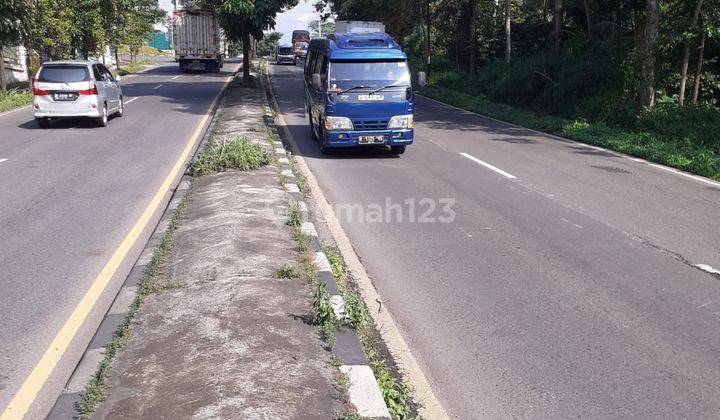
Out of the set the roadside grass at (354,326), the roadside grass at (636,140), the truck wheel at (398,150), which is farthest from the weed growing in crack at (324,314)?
the roadside grass at (636,140)

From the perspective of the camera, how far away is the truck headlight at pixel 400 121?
523 inches

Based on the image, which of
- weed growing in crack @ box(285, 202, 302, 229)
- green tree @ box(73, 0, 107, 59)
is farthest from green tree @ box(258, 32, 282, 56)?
weed growing in crack @ box(285, 202, 302, 229)

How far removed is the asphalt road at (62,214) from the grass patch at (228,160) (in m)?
0.76

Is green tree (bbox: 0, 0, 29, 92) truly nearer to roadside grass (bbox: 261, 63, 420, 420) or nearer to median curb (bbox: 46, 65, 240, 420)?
median curb (bbox: 46, 65, 240, 420)

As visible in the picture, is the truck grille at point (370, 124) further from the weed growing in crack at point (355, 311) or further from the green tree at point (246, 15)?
the green tree at point (246, 15)

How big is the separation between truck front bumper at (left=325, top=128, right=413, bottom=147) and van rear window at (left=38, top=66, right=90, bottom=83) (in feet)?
27.2

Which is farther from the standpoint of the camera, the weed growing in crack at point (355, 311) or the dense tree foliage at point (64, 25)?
the dense tree foliage at point (64, 25)

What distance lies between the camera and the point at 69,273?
6445 mm

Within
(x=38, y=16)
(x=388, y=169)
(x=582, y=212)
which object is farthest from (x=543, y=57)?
(x=38, y=16)

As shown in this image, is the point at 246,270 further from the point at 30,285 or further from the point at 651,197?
the point at 651,197

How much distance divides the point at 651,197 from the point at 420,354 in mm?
7022

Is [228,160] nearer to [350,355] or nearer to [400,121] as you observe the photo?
→ [400,121]

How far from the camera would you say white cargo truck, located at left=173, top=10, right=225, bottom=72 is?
143ft

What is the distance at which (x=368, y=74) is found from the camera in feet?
43.9
